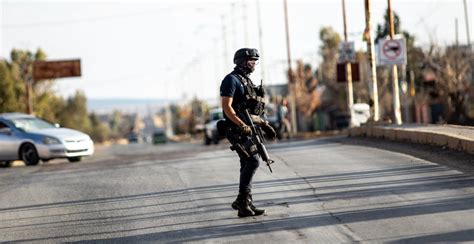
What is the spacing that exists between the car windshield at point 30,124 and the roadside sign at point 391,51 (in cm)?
956

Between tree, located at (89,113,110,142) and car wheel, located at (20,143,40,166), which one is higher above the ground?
car wheel, located at (20,143,40,166)

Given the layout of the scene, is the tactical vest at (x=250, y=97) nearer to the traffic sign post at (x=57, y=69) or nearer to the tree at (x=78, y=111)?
the traffic sign post at (x=57, y=69)

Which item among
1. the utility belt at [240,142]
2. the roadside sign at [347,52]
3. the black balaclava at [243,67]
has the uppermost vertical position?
the roadside sign at [347,52]

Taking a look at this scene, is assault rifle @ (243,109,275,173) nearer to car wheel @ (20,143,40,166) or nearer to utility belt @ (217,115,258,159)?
utility belt @ (217,115,258,159)

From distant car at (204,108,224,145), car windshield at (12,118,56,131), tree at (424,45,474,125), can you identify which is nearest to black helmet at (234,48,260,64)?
car windshield at (12,118,56,131)

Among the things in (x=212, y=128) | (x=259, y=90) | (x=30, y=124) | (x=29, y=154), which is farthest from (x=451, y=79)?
(x=259, y=90)

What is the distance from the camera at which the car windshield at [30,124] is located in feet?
79.8

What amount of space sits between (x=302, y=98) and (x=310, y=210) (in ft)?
243

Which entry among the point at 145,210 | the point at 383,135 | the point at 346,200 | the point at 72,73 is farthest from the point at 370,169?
the point at 72,73

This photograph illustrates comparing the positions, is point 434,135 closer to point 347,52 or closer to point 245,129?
point 245,129

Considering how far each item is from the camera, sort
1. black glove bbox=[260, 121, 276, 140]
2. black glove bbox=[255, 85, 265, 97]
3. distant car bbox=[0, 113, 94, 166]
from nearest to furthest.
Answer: black glove bbox=[255, 85, 265, 97] < black glove bbox=[260, 121, 276, 140] < distant car bbox=[0, 113, 94, 166]

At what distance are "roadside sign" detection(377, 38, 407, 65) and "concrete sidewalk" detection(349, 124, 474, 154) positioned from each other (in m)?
1.99


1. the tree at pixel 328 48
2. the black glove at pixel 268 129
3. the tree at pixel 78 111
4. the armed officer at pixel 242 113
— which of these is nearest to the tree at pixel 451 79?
the tree at pixel 328 48

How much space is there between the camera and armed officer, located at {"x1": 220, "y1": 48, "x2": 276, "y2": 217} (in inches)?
399
